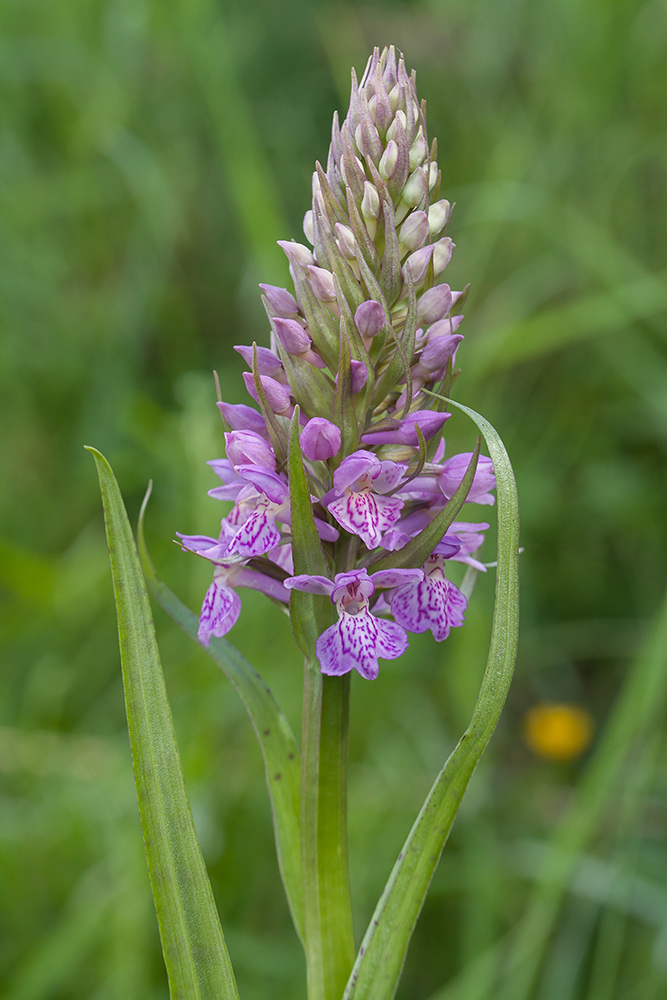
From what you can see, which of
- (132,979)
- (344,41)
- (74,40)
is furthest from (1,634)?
(344,41)

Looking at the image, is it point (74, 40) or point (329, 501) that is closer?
point (329, 501)

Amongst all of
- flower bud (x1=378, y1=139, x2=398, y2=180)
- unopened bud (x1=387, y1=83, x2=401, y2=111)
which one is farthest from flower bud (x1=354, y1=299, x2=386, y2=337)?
unopened bud (x1=387, y1=83, x2=401, y2=111)

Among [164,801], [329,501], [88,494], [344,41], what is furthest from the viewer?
[344,41]

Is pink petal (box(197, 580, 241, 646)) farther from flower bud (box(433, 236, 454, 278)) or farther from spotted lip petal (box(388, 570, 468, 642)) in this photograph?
flower bud (box(433, 236, 454, 278))

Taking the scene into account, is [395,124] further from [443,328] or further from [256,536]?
[256,536]

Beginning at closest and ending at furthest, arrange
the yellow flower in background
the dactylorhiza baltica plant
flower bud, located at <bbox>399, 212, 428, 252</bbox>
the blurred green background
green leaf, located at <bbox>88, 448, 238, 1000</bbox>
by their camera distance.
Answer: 1. green leaf, located at <bbox>88, 448, 238, 1000</bbox>
2. the dactylorhiza baltica plant
3. flower bud, located at <bbox>399, 212, 428, 252</bbox>
4. the blurred green background
5. the yellow flower in background

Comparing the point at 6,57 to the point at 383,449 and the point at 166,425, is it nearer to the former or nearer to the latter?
the point at 166,425

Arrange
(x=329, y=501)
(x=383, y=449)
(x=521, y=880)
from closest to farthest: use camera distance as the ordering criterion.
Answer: (x=329, y=501), (x=383, y=449), (x=521, y=880)
